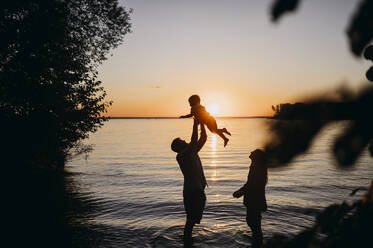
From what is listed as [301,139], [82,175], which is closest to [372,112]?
[301,139]

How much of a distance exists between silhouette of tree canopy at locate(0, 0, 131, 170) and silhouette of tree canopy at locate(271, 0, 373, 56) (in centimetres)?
1335

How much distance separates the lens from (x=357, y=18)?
99 cm

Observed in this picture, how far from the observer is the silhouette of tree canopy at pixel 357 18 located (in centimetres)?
98

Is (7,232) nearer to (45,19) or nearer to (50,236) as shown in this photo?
(50,236)

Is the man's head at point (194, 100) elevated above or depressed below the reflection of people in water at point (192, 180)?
above

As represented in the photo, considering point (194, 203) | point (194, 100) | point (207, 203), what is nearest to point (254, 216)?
point (194, 203)

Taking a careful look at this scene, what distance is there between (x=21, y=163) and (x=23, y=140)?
161 cm

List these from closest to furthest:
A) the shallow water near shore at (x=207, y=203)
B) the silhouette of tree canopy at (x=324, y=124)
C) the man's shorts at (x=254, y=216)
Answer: the silhouette of tree canopy at (x=324, y=124) < the man's shorts at (x=254, y=216) < the shallow water near shore at (x=207, y=203)

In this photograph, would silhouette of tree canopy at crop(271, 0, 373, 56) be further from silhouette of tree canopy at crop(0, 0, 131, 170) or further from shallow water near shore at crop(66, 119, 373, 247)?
silhouette of tree canopy at crop(0, 0, 131, 170)

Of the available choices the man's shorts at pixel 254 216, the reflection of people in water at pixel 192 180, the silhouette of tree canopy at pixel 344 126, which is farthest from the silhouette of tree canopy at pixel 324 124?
the man's shorts at pixel 254 216

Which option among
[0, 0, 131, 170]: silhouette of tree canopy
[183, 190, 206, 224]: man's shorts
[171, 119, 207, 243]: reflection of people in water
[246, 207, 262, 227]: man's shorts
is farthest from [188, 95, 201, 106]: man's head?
[0, 0, 131, 170]: silhouette of tree canopy

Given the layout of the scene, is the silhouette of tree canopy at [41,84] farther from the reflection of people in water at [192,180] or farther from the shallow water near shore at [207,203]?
the reflection of people in water at [192,180]

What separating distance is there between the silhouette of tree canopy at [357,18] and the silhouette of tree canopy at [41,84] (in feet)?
43.8

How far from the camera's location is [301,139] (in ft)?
3.21
